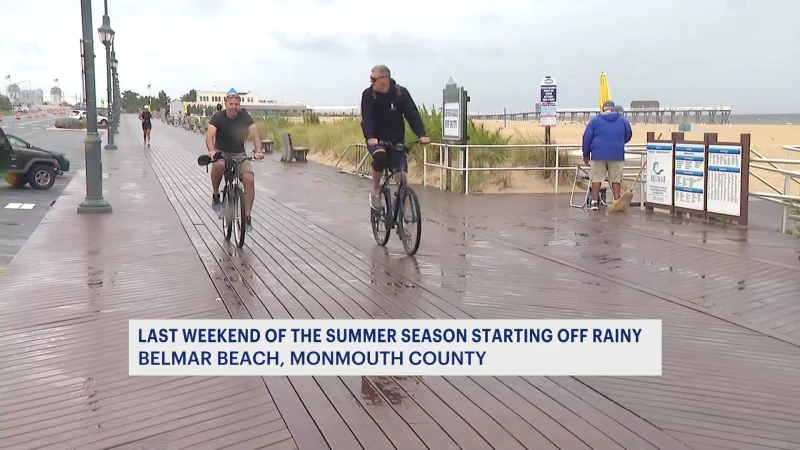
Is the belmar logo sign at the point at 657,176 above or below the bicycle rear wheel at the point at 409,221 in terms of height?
above

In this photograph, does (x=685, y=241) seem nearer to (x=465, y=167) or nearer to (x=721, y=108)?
(x=465, y=167)

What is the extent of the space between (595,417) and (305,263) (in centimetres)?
444

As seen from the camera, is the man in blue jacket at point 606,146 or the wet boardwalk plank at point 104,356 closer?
the wet boardwalk plank at point 104,356

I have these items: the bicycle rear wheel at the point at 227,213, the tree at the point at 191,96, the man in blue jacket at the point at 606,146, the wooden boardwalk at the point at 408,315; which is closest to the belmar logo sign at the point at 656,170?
the man in blue jacket at the point at 606,146

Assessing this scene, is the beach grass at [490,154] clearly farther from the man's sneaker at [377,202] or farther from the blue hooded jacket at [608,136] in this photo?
the man's sneaker at [377,202]

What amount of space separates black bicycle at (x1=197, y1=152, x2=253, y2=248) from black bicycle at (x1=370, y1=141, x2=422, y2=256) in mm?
1494

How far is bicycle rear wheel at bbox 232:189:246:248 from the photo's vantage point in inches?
351

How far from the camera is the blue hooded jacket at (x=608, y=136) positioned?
12.5 m

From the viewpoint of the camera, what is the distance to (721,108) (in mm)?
103750

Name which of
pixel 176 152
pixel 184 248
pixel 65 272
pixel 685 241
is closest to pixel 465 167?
pixel 685 241

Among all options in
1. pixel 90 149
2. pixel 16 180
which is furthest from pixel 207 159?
pixel 16 180

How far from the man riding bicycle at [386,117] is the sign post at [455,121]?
7.18 meters
